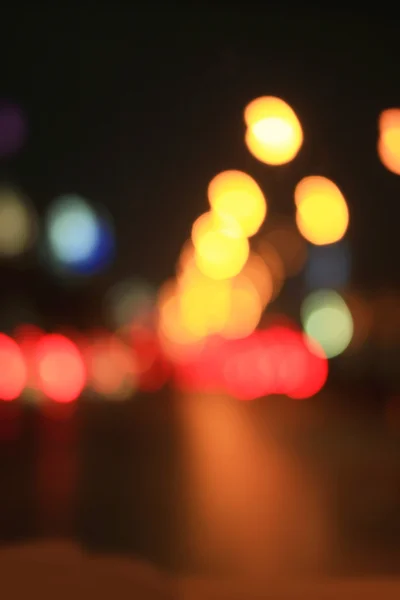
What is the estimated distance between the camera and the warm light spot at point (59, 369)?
90.9ft

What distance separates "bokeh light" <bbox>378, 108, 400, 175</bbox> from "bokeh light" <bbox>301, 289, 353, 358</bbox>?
95.9 ft

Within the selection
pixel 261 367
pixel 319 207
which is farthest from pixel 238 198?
pixel 261 367

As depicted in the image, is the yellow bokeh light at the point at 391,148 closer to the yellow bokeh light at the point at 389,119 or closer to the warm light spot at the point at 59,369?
the yellow bokeh light at the point at 389,119

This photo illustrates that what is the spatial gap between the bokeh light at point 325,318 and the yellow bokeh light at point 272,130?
28.3m

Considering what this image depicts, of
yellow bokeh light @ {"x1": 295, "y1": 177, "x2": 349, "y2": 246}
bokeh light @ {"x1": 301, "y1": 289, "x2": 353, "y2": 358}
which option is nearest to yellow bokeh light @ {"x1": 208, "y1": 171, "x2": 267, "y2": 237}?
yellow bokeh light @ {"x1": 295, "y1": 177, "x2": 349, "y2": 246}

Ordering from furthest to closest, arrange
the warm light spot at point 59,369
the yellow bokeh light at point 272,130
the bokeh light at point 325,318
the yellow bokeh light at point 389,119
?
the bokeh light at point 325,318 < the warm light spot at point 59,369 < the yellow bokeh light at point 272,130 < the yellow bokeh light at point 389,119

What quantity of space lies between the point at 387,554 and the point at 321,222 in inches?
338

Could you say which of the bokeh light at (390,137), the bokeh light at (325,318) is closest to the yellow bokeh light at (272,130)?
the bokeh light at (390,137)

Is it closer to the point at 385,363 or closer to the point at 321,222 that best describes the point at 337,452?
the point at 321,222

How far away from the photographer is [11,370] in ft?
95.3

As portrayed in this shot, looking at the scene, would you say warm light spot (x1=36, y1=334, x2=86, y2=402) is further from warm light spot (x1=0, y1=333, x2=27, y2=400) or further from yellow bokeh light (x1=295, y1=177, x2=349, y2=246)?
yellow bokeh light (x1=295, y1=177, x2=349, y2=246)

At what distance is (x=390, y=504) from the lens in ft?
32.1

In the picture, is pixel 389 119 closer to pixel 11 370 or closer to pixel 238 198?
pixel 238 198

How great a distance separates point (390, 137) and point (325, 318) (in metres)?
40.0
